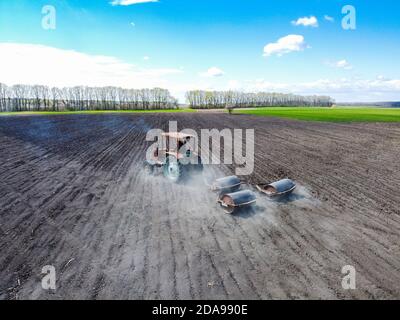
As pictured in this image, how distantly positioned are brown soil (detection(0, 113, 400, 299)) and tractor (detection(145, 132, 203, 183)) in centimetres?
59

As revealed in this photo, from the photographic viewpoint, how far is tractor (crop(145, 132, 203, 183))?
38.8ft

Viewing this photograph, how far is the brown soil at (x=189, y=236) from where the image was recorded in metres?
5.80

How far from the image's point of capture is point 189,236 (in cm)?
770

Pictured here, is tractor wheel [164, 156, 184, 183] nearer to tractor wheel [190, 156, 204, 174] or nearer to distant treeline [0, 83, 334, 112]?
tractor wheel [190, 156, 204, 174]

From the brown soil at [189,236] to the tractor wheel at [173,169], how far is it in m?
0.36

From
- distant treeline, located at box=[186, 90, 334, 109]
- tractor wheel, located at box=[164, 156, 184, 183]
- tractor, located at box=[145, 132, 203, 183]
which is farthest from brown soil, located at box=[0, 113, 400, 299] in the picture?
distant treeline, located at box=[186, 90, 334, 109]

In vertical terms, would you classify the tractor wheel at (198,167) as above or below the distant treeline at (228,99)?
below

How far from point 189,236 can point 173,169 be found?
184 inches
